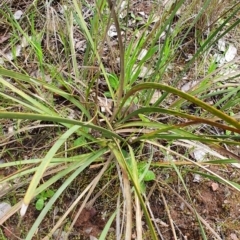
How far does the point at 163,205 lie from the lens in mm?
1224

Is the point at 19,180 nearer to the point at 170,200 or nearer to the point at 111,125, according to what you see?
the point at 111,125

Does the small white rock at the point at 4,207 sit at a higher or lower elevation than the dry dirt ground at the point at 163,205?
lower

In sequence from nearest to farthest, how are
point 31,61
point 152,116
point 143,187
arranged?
point 143,187 → point 152,116 → point 31,61

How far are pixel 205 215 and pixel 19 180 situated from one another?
1.98 feet

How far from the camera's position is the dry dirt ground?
3.83 feet

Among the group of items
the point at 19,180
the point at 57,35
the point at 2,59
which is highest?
the point at 57,35

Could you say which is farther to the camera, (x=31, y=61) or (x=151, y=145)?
(x=31, y=61)

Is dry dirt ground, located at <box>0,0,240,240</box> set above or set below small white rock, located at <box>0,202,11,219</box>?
above

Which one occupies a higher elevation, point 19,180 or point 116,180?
point 116,180

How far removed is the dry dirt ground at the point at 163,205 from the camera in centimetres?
117

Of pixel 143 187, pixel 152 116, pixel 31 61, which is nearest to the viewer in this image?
pixel 143 187

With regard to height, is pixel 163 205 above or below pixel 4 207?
above

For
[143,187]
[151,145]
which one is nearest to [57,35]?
[151,145]

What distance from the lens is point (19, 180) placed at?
1.18 m
